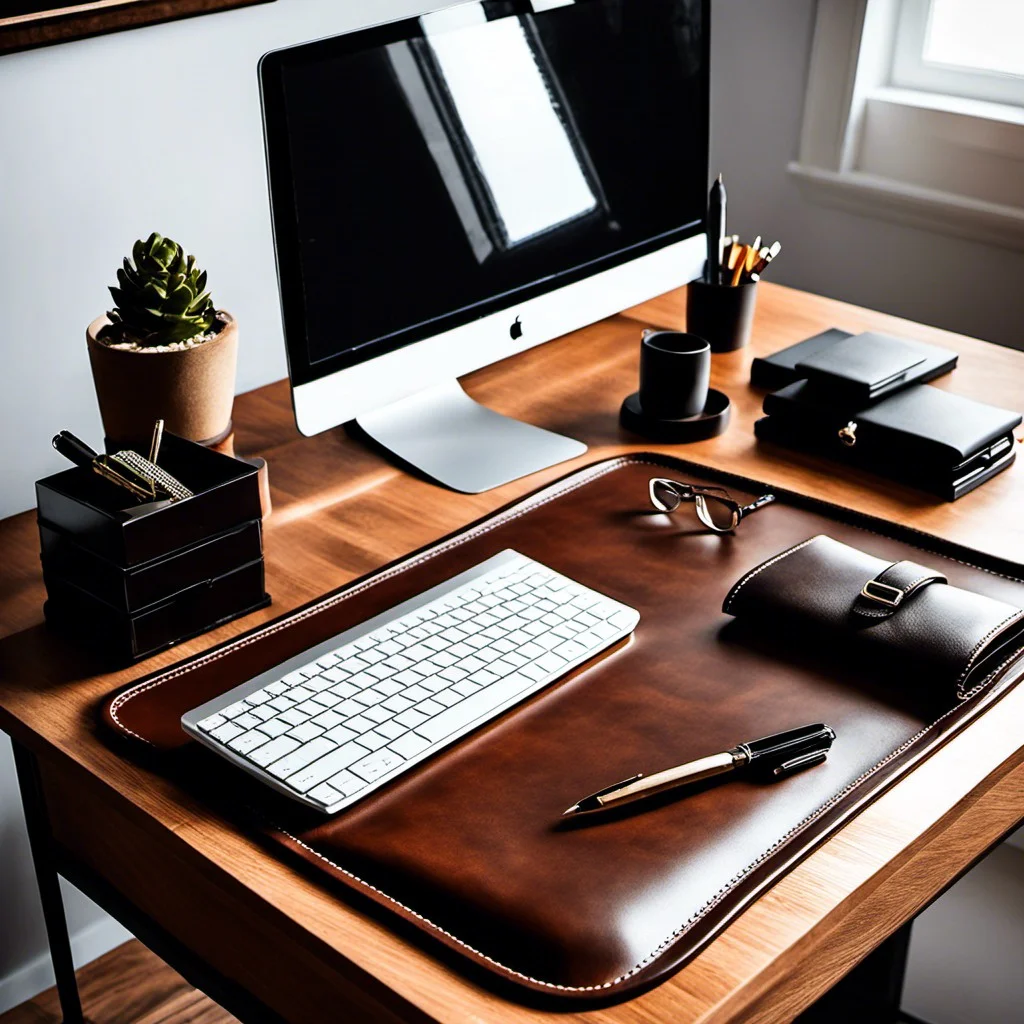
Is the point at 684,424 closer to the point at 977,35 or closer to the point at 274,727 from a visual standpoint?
the point at 274,727

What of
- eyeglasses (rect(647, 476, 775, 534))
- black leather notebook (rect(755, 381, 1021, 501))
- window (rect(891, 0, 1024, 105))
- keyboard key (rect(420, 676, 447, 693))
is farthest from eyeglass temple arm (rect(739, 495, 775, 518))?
window (rect(891, 0, 1024, 105))

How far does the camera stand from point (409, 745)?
3.18ft

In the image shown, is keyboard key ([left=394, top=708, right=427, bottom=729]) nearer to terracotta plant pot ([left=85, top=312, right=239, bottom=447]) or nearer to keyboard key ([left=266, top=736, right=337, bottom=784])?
keyboard key ([left=266, top=736, right=337, bottom=784])

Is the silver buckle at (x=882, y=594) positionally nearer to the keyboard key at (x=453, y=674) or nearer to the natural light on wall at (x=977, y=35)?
the keyboard key at (x=453, y=674)

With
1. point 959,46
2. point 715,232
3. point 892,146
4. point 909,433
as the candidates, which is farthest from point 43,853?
point 959,46

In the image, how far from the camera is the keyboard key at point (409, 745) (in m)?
0.96

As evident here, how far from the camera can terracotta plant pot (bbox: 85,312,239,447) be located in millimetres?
1251

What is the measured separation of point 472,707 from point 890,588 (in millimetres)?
365

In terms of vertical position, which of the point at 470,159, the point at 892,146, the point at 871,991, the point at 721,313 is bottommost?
the point at 871,991

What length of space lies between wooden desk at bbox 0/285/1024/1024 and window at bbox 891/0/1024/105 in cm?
55

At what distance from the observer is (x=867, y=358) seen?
1.48 meters

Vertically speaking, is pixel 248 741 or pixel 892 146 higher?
pixel 892 146

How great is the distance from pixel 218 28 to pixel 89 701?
879 millimetres

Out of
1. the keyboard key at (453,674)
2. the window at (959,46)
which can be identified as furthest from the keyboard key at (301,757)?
the window at (959,46)
